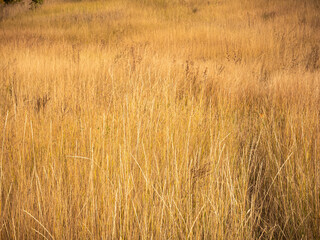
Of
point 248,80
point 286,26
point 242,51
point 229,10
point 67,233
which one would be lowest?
point 67,233

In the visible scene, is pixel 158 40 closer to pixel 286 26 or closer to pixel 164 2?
pixel 286 26

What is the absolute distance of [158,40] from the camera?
7.07m

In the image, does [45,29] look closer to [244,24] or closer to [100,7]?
[100,7]

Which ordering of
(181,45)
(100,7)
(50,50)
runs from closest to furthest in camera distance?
1. (50,50)
2. (181,45)
3. (100,7)

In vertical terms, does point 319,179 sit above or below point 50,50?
below

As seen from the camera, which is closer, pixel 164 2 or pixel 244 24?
pixel 244 24

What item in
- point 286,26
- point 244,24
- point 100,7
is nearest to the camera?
point 286,26

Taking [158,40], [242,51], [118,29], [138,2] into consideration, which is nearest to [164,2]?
[138,2]

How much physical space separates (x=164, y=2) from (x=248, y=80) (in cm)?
1059

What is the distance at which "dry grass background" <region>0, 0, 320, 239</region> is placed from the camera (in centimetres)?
124

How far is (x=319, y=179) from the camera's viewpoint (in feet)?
4.68

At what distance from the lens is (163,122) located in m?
2.16

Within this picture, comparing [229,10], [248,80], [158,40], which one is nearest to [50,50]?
[158,40]

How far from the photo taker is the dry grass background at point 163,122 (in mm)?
1238
